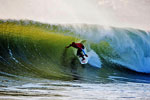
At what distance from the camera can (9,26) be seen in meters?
14.5

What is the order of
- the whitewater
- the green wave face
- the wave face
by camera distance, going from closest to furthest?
the whitewater, the green wave face, the wave face

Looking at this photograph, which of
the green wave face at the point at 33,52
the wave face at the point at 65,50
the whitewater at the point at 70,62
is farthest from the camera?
the wave face at the point at 65,50

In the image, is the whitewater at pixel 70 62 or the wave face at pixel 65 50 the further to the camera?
the wave face at pixel 65 50

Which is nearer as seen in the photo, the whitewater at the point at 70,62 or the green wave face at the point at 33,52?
the whitewater at the point at 70,62

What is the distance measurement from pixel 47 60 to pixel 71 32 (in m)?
3.51

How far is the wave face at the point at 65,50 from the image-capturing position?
11.3 m

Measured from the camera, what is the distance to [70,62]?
1298 cm

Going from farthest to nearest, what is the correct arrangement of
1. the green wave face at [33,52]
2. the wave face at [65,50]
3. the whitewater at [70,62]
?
the wave face at [65,50], the green wave face at [33,52], the whitewater at [70,62]

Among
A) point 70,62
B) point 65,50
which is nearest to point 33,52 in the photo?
point 70,62

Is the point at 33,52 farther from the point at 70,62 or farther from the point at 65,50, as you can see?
the point at 65,50

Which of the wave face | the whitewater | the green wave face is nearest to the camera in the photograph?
the whitewater

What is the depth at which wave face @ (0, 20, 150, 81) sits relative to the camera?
11273mm

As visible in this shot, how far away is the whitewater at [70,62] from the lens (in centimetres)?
769

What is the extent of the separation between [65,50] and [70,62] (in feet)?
3.59
